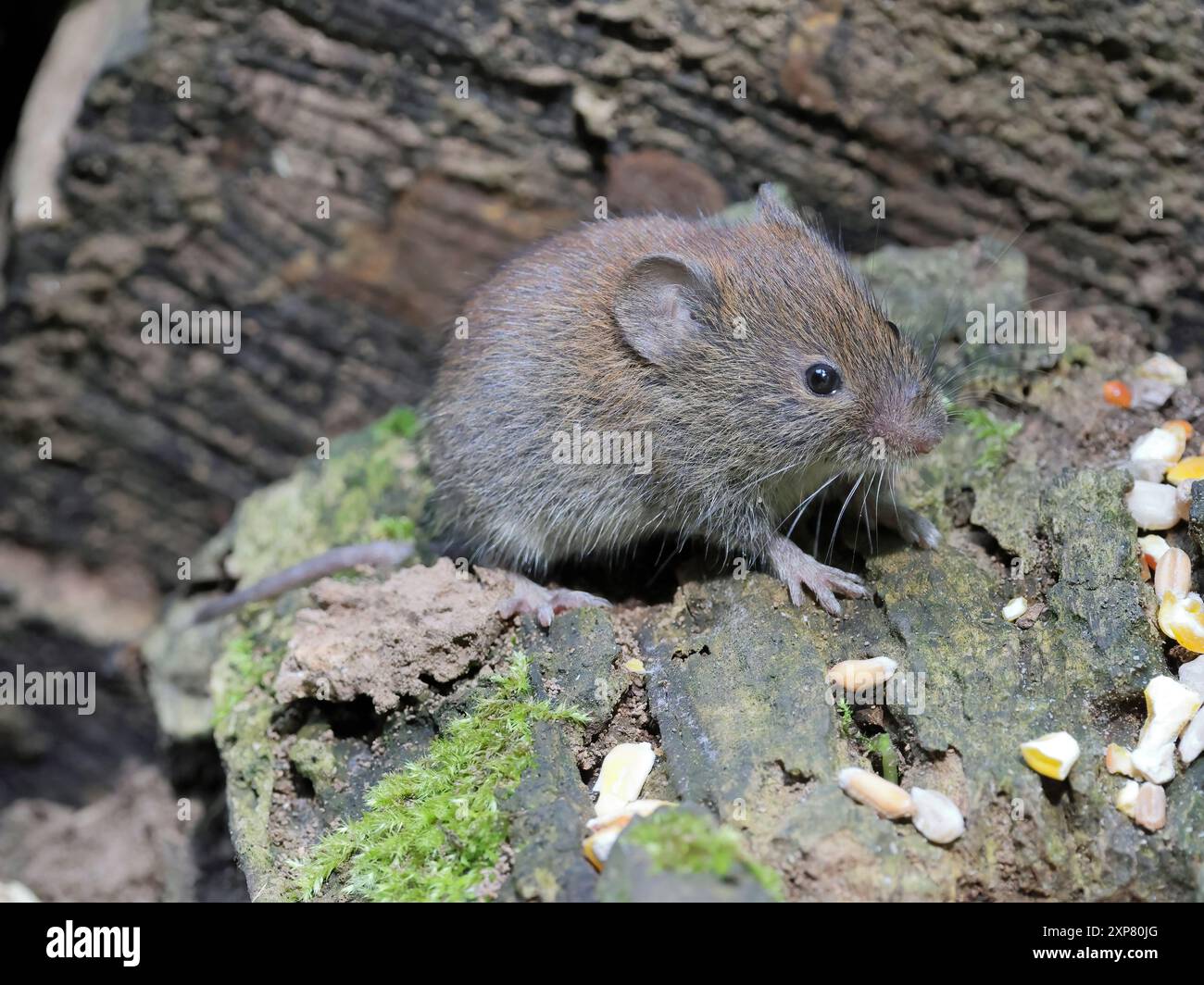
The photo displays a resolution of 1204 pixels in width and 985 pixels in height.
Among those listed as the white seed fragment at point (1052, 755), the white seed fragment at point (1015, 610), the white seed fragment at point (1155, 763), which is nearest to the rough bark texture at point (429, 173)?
the white seed fragment at point (1015, 610)

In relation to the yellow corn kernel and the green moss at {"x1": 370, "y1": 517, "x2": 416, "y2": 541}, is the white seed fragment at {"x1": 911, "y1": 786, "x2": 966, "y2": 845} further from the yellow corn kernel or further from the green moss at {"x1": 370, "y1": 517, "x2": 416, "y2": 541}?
the green moss at {"x1": 370, "y1": 517, "x2": 416, "y2": 541}

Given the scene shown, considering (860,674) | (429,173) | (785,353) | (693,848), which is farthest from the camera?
(429,173)

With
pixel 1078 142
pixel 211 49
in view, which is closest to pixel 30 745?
pixel 211 49

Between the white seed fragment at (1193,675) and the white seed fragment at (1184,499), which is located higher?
the white seed fragment at (1184,499)

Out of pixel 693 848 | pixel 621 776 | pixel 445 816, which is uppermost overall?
pixel 693 848

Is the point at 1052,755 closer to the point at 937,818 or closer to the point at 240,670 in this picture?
the point at 937,818

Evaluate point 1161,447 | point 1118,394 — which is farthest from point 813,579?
point 1118,394

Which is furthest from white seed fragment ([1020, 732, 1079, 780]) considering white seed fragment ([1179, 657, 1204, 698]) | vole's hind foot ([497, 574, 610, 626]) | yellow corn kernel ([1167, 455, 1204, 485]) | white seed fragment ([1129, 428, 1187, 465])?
vole's hind foot ([497, 574, 610, 626])

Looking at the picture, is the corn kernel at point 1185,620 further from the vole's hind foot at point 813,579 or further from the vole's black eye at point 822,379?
the vole's black eye at point 822,379
